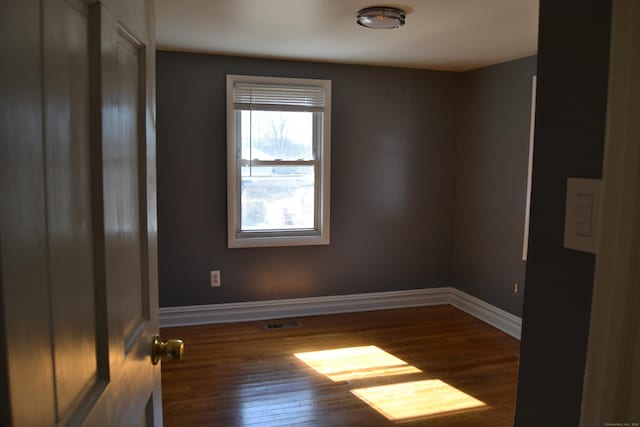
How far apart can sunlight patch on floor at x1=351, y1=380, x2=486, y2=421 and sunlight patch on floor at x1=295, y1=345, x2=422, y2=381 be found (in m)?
0.18

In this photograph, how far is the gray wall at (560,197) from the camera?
83 cm

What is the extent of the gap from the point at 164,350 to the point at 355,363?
2325 millimetres

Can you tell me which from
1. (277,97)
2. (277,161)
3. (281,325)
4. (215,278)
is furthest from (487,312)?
(277,97)

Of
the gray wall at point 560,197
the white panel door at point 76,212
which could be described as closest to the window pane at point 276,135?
the white panel door at point 76,212

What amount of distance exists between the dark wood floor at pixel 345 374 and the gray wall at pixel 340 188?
17.2 inches

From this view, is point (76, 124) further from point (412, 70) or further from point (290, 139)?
point (412, 70)

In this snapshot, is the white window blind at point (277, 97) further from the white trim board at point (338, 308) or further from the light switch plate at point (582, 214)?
the light switch plate at point (582, 214)

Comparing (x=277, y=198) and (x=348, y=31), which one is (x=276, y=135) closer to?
(x=277, y=198)

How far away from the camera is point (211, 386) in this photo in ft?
9.39

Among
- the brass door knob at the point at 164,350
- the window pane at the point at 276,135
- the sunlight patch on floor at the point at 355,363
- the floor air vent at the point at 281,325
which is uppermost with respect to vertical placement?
the window pane at the point at 276,135

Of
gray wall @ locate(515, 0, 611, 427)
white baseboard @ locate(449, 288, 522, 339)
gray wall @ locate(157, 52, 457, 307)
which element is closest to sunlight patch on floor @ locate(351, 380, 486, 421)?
white baseboard @ locate(449, 288, 522, 339)

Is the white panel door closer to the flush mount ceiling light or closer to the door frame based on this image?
the door frame

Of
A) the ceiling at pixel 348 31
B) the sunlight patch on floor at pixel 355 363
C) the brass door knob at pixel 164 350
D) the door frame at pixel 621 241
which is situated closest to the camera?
the door frame at pixel 621 241

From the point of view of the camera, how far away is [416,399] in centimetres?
273
